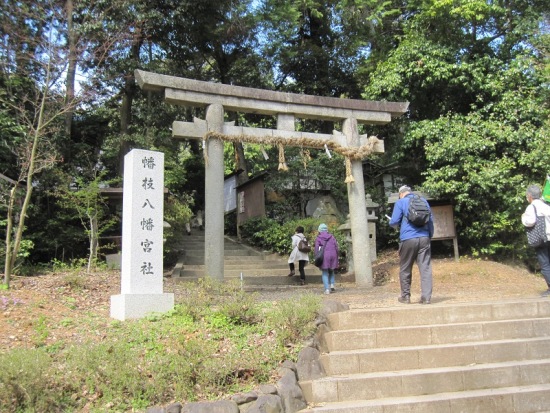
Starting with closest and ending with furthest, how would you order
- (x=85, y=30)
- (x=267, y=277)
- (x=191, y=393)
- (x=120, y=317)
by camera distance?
(x=191, y=393) → (x=120, y=317) → (x=267, y=277) → (x=85, y=30)

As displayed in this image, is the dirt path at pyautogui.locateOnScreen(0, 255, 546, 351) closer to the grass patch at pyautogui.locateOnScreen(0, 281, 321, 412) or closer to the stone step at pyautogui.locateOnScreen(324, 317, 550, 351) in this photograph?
the grass patch at pyautogui.locateOnScreen(0, 281, 321, 412)

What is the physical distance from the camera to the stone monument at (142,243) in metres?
6.78

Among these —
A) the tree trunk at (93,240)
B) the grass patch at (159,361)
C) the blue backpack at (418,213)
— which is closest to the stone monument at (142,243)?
the grass patch at (159,361)

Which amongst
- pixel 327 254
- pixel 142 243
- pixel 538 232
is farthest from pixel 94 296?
pixel 538 232

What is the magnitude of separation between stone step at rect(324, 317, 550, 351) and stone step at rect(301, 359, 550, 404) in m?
0.50

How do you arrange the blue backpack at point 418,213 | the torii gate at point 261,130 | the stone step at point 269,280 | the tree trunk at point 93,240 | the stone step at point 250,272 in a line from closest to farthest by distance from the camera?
1. the blue backpack at point 418,213
2. the torii gate at point 261,130
3. the tree trunk at point 93,240
4. the stone step at point 269,280
5. the stone step at point 250,272

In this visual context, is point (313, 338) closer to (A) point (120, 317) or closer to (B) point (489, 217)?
(A) point (120, 317)

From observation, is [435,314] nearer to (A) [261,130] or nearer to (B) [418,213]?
(B) [418,213]

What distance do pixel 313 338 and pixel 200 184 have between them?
2020 cm

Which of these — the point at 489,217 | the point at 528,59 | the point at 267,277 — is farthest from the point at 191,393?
the point at 528,59

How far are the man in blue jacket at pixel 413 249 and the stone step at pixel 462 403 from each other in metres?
2.10

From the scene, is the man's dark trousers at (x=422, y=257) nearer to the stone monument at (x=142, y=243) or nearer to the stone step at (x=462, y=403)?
the stone step at (x=462, y=403)

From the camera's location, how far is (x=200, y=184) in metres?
25.1

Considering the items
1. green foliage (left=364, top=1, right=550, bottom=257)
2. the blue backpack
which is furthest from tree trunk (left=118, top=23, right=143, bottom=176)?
the blue backpack
